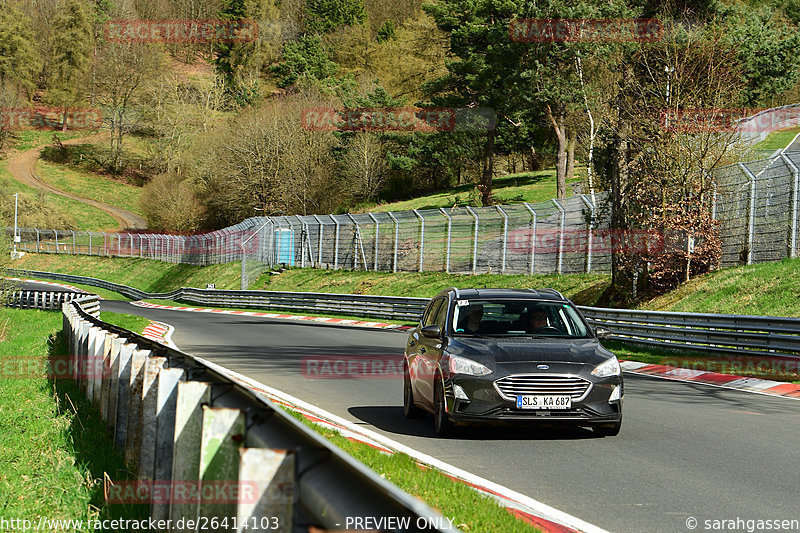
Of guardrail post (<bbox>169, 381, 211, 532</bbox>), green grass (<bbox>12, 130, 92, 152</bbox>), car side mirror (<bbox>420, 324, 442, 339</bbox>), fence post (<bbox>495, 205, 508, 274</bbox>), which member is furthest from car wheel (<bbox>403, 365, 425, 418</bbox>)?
green grass (<bbox>12, 130, 92, 152</bbox>)

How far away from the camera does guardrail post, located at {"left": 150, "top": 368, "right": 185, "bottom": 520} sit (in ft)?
15.9

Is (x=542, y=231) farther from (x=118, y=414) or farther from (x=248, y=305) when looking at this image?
(x=118, y=414)

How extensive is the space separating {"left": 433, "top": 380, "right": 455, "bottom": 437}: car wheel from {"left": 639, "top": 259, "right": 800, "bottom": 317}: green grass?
13.4 m

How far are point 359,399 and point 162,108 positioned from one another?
A: 99.0 m

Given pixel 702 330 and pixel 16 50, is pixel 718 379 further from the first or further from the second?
pixel 16 50

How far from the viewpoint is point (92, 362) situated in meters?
9.60

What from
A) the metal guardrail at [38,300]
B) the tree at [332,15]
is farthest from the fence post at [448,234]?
the tree at [332,15]

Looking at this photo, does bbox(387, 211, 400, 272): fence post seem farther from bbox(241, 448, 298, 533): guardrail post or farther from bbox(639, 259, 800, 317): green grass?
bbox(241, 448, 298, 533): guardrail post

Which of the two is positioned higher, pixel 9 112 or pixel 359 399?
pixel 9 112

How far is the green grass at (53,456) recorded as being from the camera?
608 centimetres

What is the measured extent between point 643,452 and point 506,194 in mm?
59901

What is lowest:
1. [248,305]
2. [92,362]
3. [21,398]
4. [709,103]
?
[248,305]

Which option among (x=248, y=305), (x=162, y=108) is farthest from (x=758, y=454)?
(x=162, y=108)

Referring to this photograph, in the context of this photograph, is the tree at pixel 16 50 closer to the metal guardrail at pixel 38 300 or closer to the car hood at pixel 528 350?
the metal guardrail at pixel 38 300
